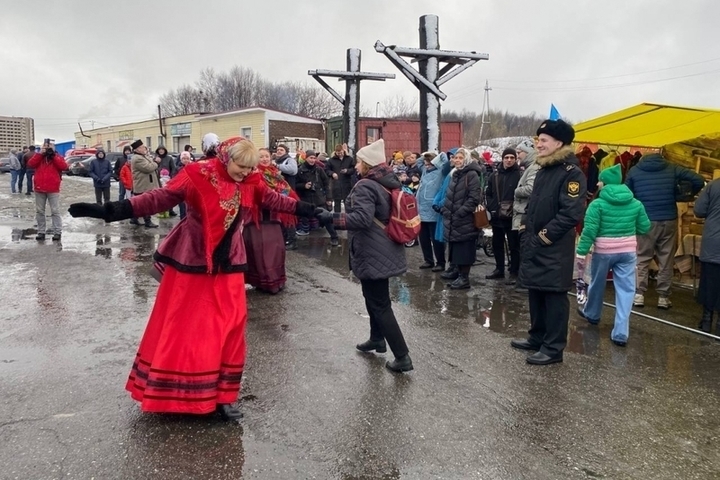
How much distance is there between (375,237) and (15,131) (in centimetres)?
12963

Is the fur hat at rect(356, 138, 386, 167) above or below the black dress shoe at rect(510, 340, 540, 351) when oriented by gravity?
above

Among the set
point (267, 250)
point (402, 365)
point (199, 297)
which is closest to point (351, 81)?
point (267, 250)

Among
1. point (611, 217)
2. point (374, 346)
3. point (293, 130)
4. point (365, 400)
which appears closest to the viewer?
point (365, 400)

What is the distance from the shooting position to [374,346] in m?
4.93

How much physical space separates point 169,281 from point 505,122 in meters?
83.3

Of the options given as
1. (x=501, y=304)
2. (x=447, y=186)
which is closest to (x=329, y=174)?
(x=447, y=186)

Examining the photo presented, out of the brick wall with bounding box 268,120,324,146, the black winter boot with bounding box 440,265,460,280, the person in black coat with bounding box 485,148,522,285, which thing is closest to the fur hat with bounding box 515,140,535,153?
the person in black coat with bounding box 485,148,522,285

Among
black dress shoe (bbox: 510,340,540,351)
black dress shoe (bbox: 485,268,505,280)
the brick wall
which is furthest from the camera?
the brick wall

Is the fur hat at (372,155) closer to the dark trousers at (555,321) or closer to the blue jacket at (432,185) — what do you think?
the dark trousers at (555,321)

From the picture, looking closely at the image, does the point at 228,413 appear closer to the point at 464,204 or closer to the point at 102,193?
the point at 464,204

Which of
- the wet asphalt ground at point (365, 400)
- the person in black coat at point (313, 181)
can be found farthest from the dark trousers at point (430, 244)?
the person in black coat at point (313, 181)

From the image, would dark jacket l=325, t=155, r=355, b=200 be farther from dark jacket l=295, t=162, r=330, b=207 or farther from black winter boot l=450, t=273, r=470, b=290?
black winter boot l=450, t=273, r=470, b=290

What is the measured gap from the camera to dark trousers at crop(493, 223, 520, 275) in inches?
312

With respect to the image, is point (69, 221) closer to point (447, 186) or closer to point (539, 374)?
point (447, 186)
